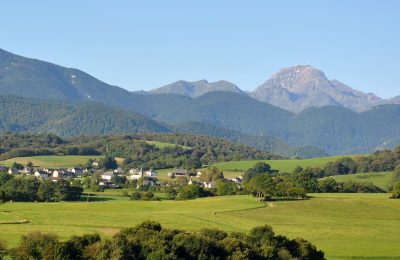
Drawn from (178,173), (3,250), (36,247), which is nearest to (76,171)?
(178,173)

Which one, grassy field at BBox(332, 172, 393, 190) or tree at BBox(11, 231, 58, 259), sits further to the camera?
grassy field at BBox(332, 172, 393, 190)

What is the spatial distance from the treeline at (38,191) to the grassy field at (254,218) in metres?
12.2

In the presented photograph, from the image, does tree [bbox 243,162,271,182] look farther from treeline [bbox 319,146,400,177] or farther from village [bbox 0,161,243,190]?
treeline [bbox 319,146,400,177]

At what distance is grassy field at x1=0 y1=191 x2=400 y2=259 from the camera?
64.5 meters

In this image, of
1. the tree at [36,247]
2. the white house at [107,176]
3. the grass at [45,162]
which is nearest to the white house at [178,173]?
the white house at [107,176]

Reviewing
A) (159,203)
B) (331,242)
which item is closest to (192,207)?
(159,203)

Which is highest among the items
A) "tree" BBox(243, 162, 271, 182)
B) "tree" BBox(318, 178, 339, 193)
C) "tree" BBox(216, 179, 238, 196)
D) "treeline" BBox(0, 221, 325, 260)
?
"tree" BBox(243, 162, 271, 182)

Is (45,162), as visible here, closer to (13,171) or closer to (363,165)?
(13,171)

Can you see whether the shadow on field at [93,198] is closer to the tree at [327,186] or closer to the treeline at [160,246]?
the tree at [327,186]

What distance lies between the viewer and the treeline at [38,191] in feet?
344

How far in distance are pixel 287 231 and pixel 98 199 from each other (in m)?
46.3

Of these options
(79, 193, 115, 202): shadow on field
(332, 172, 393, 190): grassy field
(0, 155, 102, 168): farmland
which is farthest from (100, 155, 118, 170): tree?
(79, 193, 115, 202): shadow on field

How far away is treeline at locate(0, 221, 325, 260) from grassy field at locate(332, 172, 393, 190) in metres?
86.8

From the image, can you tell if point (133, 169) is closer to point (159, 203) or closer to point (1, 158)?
point (1, 158)
